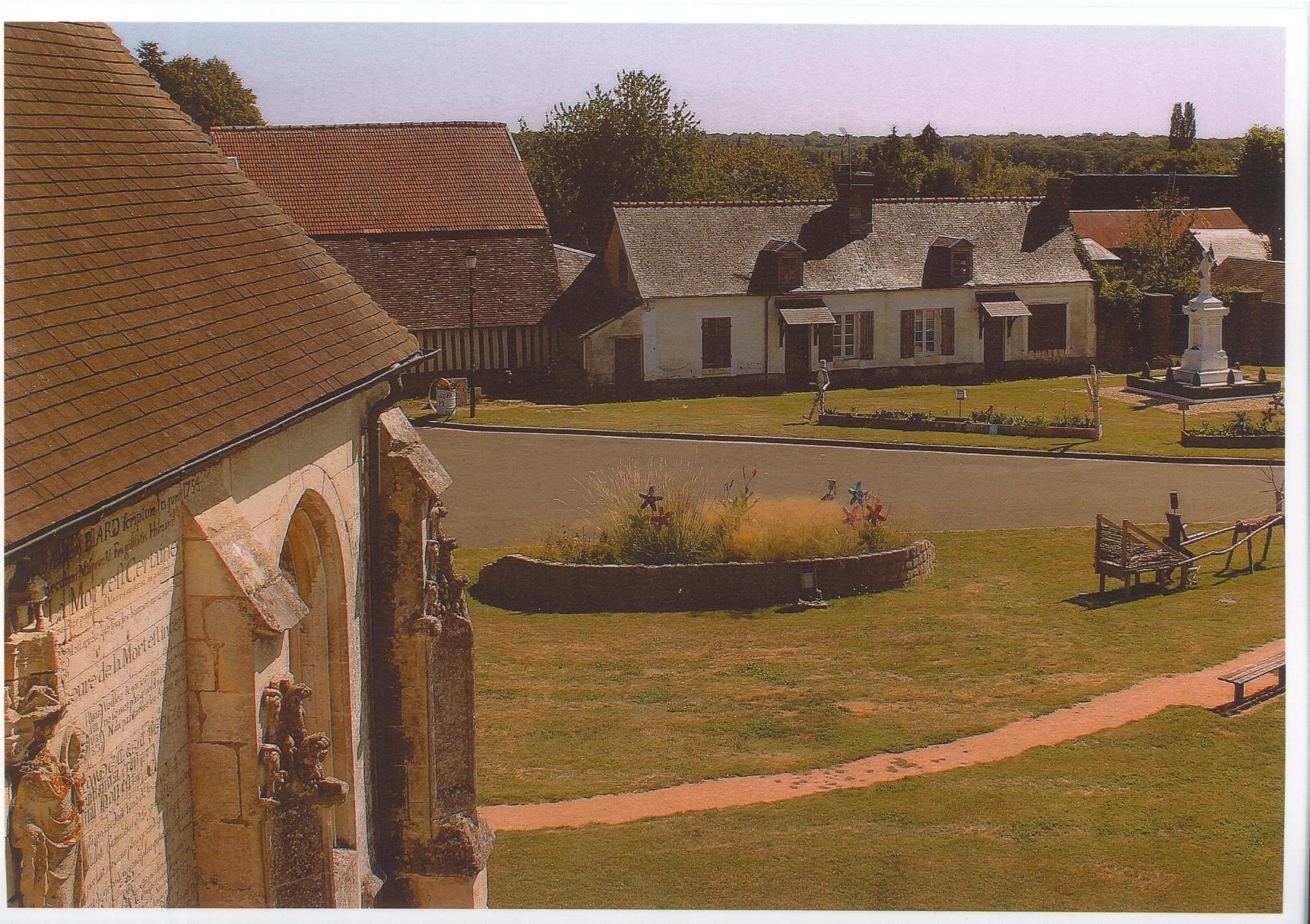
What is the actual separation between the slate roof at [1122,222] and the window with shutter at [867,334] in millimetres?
14264

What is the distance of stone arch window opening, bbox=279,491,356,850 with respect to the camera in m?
10.4

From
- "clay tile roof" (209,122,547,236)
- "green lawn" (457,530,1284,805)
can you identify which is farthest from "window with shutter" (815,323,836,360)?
"green lawn" (457,530,1284,805)

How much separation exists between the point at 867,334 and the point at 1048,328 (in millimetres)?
5743

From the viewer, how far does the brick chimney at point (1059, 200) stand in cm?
4278

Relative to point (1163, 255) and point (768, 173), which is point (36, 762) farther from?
point (768, 173)

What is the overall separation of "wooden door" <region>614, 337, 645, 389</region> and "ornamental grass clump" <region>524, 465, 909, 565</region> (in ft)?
54.9

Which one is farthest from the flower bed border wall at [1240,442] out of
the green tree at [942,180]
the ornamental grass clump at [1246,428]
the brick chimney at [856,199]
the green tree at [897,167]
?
the green tree at [942,180]

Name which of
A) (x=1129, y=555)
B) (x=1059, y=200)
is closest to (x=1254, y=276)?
(x=1059, y=200)

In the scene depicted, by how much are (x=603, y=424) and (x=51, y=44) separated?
2220cm

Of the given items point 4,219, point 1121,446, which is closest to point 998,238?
point 1121,446

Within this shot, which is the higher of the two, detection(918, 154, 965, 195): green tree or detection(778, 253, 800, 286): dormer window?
detection(918, 154, 965, 195): green tree

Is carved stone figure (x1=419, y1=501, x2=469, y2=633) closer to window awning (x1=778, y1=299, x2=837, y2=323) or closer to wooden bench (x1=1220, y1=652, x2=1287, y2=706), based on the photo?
wooden bench (x1=1220, y1=652, x2=1287, y2=706)

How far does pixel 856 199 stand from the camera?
40.7 m

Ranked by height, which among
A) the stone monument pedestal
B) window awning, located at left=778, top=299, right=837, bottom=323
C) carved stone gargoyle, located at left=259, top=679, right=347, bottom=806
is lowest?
carved stone gargoyle, located at left=259, top=679, right=347, bottom=806
